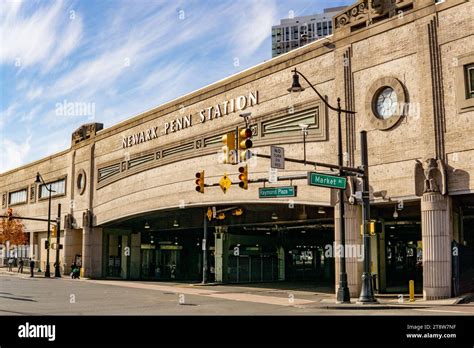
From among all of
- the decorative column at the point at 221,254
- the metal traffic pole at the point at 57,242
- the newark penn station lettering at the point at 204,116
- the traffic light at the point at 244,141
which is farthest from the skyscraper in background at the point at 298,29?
the traffic light at the point at 244,141

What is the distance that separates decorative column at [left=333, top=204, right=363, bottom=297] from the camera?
94.0 feet

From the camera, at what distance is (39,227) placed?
2437 inches

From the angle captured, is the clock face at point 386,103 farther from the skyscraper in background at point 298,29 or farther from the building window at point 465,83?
the skyscraper in background at point 298,29

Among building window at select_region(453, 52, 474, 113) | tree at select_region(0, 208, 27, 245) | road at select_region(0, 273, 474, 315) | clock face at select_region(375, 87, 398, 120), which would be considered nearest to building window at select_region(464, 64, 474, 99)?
building window at select_region(453, 52, 474, 113)

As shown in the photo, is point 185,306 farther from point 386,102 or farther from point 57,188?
point 57,188

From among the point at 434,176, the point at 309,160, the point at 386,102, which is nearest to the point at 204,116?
the point at 309,160

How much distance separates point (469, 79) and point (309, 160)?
9164mm

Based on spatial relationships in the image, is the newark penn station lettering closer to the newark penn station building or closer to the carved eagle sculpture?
the newark penn station building

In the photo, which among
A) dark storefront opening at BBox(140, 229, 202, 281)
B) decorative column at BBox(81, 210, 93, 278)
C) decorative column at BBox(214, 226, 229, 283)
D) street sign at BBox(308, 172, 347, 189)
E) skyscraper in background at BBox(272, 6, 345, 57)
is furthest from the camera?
skyscraper in background at BBox(272, 6, 345, 57)

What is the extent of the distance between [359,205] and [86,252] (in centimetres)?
2974

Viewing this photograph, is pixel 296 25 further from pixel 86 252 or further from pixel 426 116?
pixel 426 116

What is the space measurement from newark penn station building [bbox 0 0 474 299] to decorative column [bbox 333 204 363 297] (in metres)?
0.06

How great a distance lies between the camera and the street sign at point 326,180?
23.8 meters
